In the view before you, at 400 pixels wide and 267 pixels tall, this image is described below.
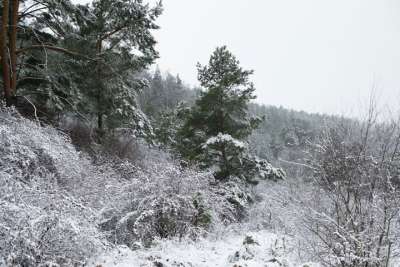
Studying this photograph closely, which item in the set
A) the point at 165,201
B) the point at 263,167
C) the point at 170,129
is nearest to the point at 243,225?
the point at 263,167

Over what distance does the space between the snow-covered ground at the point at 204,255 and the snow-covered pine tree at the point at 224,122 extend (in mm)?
6552

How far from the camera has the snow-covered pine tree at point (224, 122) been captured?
1505 cm

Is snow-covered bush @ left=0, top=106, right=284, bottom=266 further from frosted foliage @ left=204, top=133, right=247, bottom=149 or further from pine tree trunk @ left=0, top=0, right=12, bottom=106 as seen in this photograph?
frosted foliage @ left=204, top=133, right=247, bottom=149

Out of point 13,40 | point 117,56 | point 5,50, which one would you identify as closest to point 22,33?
point 13,40

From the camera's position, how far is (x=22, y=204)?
418 centimetres

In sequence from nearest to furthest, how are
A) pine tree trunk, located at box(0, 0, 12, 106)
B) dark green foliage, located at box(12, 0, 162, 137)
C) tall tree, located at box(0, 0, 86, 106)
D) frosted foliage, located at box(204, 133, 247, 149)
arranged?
pine tree trunk, located at box(0, 0, 12, 106) → tall tree, located at box(0, 0, 86, 106) → dark green foliage, located at box(12, 0, 162, 137) → frosted foliage, located at box(204, 133, 247, 149)

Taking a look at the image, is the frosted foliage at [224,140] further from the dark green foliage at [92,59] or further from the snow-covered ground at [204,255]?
the snow-covered ground at [204,255]

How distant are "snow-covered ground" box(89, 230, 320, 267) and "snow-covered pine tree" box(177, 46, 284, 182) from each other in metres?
6.55

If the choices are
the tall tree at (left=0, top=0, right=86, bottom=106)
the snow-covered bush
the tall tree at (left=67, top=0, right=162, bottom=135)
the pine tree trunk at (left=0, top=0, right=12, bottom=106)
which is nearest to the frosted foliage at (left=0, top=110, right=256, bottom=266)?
the snow-covered bush

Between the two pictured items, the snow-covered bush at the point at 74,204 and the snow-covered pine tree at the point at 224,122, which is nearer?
the snow-covered bush at the point at 74,204

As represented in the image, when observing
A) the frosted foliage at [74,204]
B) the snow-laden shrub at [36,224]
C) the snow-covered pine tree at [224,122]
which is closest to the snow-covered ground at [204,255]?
the frosted foliage at [74,204]

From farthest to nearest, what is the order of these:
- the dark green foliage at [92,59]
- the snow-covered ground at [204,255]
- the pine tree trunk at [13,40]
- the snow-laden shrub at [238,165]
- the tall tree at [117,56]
Answer: the snow-laden shrub at [238,165]
the tall tree at [117,56]
the dark green foliage at [92,59]
the pine tree trunk at [13,40]
the snow-covered ground at [204,255]

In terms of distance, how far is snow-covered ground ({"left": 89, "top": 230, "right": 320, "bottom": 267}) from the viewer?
218 inches

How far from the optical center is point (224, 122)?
1550cm
